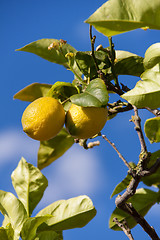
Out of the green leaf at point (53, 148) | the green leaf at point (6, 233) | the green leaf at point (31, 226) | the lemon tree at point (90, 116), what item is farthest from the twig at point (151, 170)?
the green leaf at point (53, 148)

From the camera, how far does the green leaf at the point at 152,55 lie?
3.33 ft

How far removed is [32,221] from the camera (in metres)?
1.06

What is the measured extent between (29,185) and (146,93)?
24.4 inches

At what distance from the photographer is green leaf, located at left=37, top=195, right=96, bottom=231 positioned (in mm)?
1159

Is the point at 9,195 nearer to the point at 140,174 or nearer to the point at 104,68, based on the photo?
the point at 140,174

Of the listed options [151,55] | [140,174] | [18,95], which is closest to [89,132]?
[140,174]

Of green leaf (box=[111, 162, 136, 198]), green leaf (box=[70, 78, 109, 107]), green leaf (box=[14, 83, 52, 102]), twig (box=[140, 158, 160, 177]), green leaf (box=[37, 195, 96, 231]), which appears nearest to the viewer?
green leaf (box=[70, 78, 109, 107])

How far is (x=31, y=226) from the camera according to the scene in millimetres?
1074

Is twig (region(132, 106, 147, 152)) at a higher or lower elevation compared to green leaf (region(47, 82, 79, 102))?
lower

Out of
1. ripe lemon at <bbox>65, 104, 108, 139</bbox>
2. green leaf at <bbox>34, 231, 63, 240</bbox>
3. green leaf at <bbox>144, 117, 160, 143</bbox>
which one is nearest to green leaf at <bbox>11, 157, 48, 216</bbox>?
green leaf at <bbox>34, 231, 63, 240</bbox>

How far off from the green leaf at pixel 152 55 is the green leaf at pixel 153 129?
0.84ft

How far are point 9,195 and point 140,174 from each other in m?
0.48

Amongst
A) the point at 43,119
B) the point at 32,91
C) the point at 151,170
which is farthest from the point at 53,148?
the point at 151,170

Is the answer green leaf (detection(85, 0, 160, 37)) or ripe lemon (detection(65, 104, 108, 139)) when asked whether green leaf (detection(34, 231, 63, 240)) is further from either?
green leaf (detection(85, 0, 160, 37))
